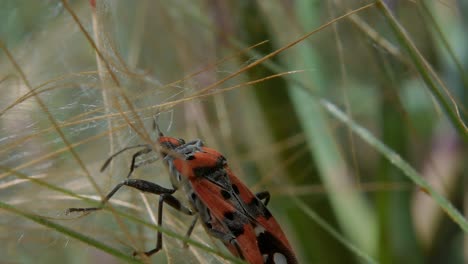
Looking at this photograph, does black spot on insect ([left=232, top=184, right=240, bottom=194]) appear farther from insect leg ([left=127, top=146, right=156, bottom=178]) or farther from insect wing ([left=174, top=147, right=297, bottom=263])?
insect leg ([left=127, top=146, right=156, bottom=178])

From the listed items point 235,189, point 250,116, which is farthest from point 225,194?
point 250,116

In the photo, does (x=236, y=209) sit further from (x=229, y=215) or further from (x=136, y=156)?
(x=136, y=156)

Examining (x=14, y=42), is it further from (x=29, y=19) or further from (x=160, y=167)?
Result: (x=160, y=167)

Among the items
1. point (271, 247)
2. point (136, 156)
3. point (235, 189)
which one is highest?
point (136, 156)

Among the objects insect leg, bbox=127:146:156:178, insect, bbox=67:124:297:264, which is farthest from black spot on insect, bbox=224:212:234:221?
insect leg, bbox=127:146:156:178

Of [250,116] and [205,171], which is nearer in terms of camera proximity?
[205,171]

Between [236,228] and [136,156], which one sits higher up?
[136,156]

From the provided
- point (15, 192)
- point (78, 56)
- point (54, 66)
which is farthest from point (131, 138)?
point (78, 56)
